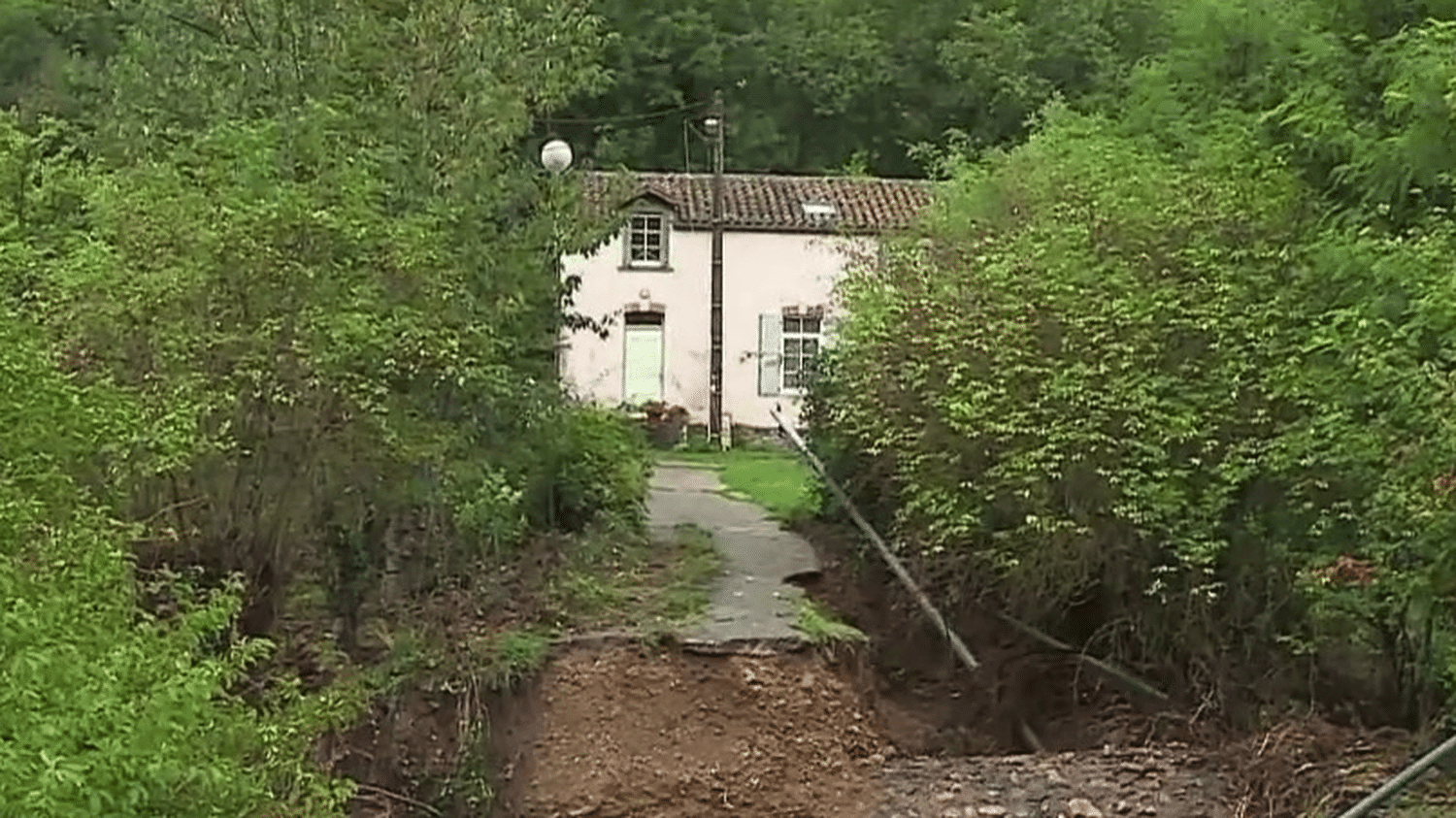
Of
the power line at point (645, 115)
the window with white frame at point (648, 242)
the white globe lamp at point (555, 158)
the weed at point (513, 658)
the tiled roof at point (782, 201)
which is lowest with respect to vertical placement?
the weed at point (513, 658)

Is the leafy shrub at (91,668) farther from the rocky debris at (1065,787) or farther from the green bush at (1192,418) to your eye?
the green bush at (1192,418)


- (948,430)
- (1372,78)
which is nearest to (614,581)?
(948,430)

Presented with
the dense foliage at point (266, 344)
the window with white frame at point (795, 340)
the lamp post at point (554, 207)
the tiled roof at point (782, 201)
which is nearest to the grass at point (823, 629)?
the dense foliage at point (266, 344)

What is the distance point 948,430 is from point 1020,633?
8.97 ft

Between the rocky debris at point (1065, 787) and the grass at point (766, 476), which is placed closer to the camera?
the rocky debris at point (1065, 787)

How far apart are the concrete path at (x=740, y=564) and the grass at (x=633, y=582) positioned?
214mm

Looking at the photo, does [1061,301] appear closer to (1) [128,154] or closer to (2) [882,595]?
(2) [882,595]

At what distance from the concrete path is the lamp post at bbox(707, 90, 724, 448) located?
5.84m

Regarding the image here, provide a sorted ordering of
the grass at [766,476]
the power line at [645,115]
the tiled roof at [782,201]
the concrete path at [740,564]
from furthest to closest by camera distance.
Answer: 1. the power line at [645,115]
2. the tiled roof at [782,201]
3. the grass at [766,476]
4. the concrete path at [740,564]

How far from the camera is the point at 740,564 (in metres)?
19.0

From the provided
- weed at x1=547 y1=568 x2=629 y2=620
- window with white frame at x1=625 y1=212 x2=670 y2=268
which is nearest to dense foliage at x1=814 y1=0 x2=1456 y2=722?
weed at x1=547 y1=568 x2=629 y2=620

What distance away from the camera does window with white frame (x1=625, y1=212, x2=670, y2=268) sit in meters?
34.1

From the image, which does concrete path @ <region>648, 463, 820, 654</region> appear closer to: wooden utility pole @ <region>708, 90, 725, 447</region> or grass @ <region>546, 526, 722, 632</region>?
grass @ <region>546, 526, 722, 632</region>

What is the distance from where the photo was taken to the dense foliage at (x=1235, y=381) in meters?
11.7
